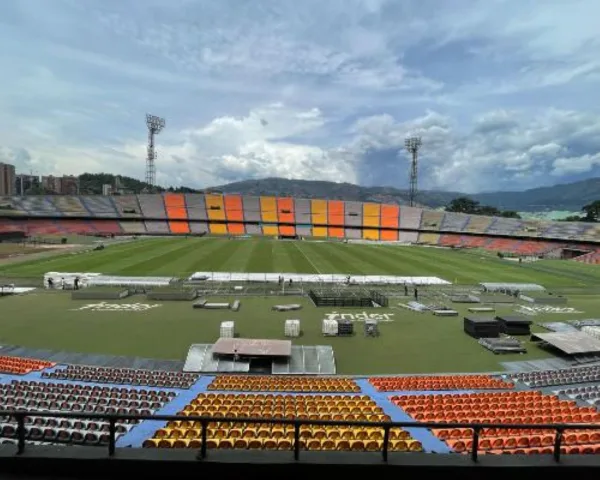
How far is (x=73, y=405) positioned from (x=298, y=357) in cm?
1116

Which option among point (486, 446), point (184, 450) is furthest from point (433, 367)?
point (184, 450)

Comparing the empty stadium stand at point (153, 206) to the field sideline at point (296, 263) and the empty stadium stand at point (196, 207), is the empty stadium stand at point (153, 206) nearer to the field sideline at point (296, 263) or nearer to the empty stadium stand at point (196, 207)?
the empty stadium stand at point (196, 207)

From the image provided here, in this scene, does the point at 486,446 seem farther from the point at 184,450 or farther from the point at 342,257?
the point at 342,257

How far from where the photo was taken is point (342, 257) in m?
69.1

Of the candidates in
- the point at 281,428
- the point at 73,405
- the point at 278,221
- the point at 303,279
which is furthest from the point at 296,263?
the point at 278,221

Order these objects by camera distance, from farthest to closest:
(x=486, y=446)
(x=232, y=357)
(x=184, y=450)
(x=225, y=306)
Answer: (x=225, y=306) → (x=232, y=357) → (x=486, y=446) → (x=184, y=450)

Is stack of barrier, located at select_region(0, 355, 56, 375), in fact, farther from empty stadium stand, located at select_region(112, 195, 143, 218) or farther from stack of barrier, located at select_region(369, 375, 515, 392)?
empty stadium stand, located at select_region(112, 195, 143, 218)

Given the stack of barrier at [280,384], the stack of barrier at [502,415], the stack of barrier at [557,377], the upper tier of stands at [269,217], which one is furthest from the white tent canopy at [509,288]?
the upper tier of stands at [269,217]

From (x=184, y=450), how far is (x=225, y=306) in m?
31.9

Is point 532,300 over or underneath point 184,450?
underneath

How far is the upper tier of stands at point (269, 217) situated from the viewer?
99125 millimetres

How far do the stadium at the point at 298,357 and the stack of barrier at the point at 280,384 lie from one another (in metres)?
0.13

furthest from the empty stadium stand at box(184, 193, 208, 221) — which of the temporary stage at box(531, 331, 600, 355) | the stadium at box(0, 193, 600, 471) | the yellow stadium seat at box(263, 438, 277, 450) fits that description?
the yellow stadium seat at box(263, 438, 277, 450)

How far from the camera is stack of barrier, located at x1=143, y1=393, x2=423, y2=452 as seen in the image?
9.46 metres
